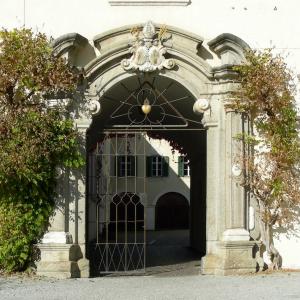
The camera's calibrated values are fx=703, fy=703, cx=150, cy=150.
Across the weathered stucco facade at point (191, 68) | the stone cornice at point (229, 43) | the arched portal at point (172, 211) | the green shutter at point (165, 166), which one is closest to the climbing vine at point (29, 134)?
the weathered stucco facade at point (191, 68)

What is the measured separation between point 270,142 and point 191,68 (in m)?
→ 1.85

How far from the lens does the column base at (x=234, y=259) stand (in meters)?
11.6

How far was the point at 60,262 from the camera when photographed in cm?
1155

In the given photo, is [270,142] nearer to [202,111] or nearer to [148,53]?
[202,111]

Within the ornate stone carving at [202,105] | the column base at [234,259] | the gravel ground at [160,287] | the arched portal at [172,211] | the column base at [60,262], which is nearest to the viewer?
the gravel ground at [160,287]

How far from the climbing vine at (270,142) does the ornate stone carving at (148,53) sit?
130 centimetres

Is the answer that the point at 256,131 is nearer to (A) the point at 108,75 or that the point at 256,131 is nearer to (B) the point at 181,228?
(A) the point at 108,75

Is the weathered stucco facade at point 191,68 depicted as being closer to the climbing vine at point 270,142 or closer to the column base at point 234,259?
the column base at point 234,259

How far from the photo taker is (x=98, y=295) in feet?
32.1

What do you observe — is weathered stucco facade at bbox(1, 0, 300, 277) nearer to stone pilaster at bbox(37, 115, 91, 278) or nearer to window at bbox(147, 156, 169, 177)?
stone pilaster at bbox(37, 115, 91, 278)

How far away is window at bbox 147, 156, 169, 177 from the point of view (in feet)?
121

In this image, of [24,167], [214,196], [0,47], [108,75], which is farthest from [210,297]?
[0,47]

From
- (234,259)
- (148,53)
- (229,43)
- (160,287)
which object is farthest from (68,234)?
(229,43)

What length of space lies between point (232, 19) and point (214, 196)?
10.2 ft
